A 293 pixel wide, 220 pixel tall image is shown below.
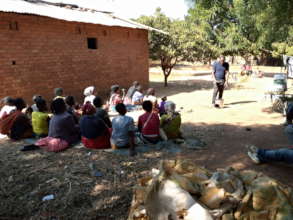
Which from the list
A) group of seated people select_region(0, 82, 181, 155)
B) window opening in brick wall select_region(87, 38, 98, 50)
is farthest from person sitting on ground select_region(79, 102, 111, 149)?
window opening in brick wall select_region(87, 38, 98, 50)

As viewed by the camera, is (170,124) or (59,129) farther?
(170,124)

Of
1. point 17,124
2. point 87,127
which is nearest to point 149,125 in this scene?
point 87,127

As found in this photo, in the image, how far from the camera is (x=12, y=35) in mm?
8516

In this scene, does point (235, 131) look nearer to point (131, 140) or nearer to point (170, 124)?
point (170, 124)

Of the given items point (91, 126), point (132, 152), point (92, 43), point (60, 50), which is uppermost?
point (92, 43)

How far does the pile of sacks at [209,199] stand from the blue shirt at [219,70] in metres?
6.65

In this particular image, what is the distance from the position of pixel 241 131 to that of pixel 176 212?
183 inches

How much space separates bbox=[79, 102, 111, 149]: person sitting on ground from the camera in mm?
5008

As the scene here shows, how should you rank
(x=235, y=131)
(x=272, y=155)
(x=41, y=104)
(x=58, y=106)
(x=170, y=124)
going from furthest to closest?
(x=235, y=131) → (x=41, y=104) → (x=170, y=124) → (x=58, y=106) → (x=272, y=155)

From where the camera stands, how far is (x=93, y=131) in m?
5.04

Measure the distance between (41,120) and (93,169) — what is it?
1.97 m

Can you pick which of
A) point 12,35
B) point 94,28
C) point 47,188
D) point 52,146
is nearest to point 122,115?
point 52,146

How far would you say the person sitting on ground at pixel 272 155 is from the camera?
388 cm

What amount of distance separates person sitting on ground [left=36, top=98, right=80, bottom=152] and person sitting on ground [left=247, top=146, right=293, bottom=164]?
10.6ft
